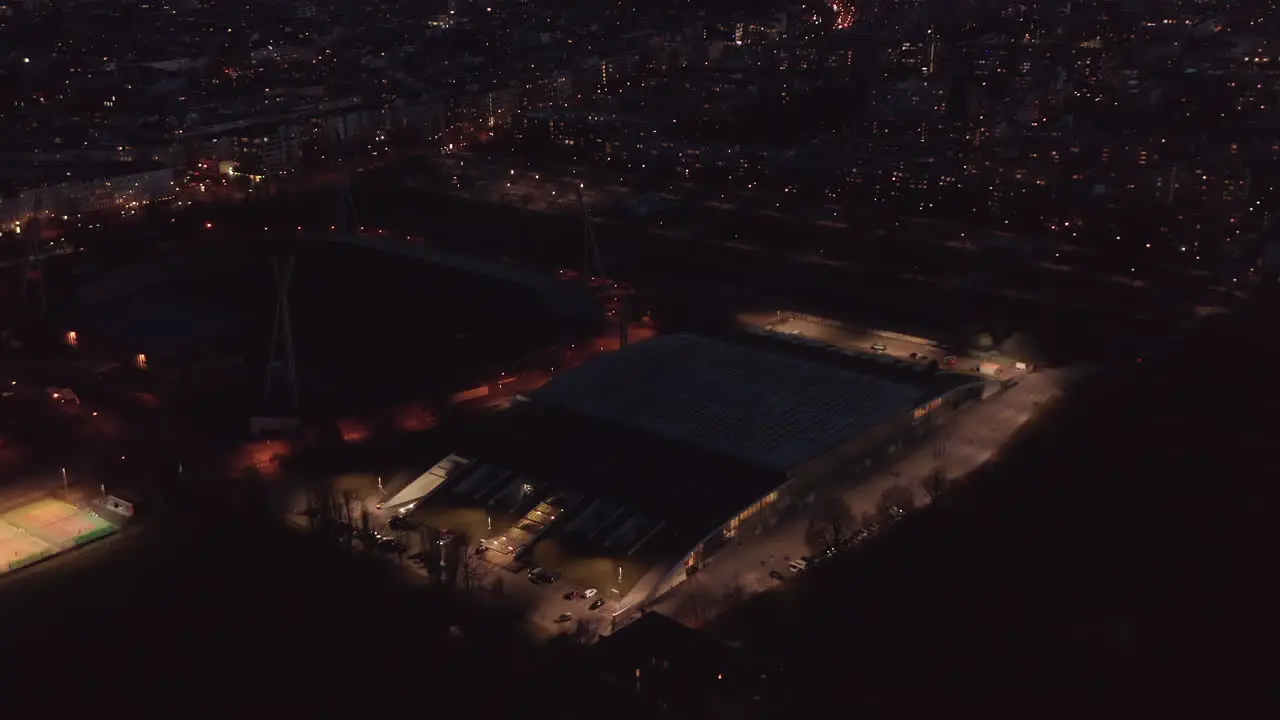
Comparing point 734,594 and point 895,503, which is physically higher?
point 895,503

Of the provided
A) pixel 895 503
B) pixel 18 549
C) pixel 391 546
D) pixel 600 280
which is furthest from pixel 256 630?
pixel 600 280

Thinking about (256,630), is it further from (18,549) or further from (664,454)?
(664,454)

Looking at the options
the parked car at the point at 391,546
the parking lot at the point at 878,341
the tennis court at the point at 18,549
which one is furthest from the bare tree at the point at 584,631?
the parking lot at the point at 878,341

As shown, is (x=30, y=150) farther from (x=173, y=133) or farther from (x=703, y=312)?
(x=703, y=312)

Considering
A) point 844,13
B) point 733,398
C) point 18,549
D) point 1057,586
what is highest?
point 844,13

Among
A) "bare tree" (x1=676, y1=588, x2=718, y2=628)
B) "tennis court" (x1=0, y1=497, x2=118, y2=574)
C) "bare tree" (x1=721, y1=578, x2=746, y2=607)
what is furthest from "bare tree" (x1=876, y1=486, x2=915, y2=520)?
"tennis court" (x1=0, y1=497, x2=118, y2=574)

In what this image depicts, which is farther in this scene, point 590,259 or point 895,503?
point 590,259
